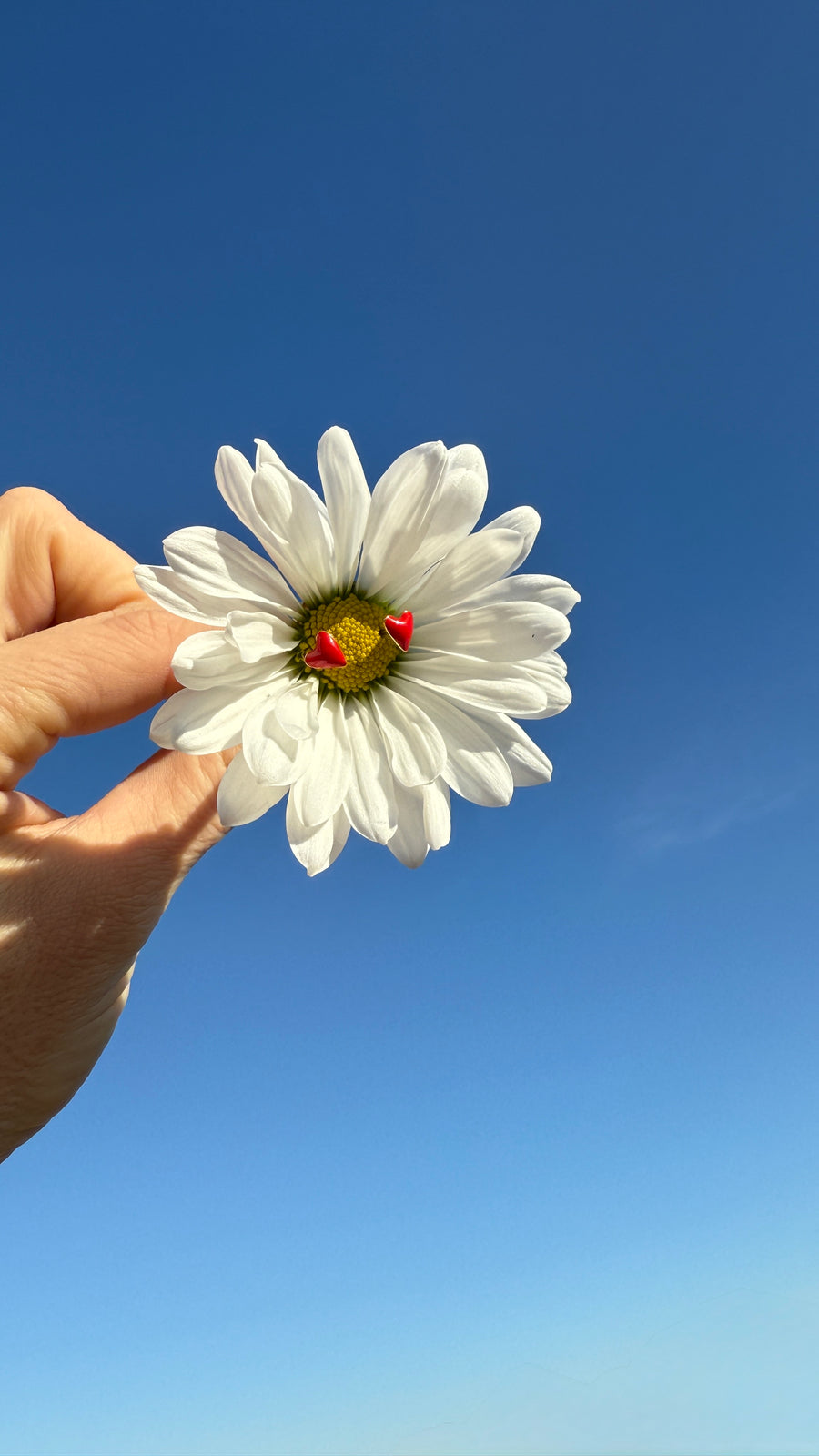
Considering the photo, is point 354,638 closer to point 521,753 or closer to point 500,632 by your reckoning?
point 500,632

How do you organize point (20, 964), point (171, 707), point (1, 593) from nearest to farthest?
1. point (171, 707)
2. point (20, 964)
3. point (1, 593)

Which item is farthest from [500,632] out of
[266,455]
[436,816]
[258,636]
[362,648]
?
[266,455]

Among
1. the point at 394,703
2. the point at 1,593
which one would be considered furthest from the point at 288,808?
the point at 1,593

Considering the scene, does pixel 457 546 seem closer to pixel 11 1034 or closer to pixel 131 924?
pixel 131 924

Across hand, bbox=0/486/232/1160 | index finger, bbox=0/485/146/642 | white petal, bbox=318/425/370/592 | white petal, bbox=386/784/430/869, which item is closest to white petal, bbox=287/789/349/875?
white petal, bbox=386/784/430/869

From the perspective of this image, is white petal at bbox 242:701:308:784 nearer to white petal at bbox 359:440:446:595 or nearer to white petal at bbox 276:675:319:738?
white petal at bbox 276:675:319:738

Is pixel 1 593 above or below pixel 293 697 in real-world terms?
above

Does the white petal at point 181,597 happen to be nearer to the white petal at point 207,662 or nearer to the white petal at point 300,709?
the white petal at point 207,662

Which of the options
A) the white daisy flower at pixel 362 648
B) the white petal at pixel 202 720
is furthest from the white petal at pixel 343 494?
the white petal at pixel 202 720
